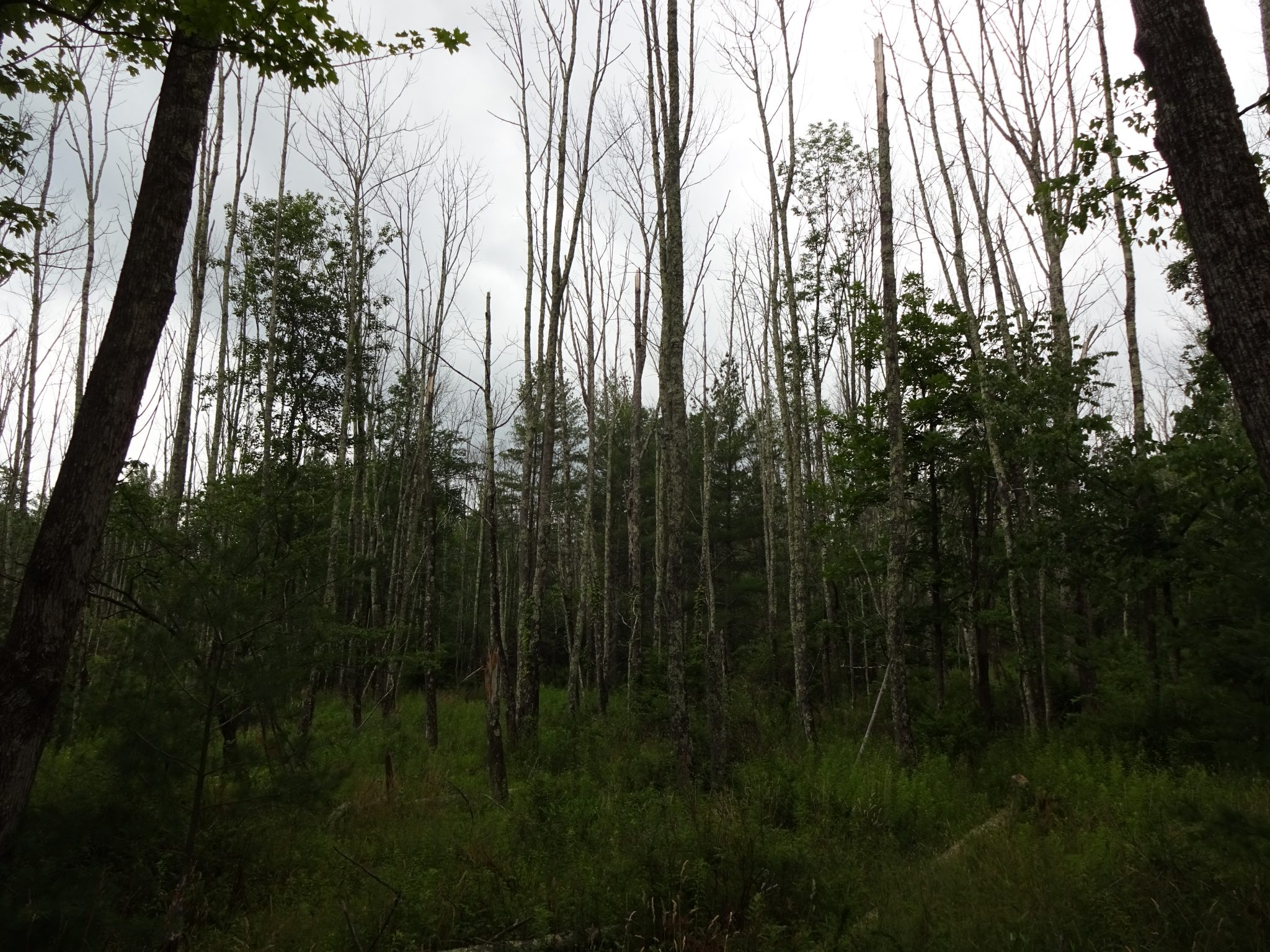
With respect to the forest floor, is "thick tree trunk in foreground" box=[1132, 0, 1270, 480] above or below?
above

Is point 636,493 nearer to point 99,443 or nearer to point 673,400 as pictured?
point 673,400

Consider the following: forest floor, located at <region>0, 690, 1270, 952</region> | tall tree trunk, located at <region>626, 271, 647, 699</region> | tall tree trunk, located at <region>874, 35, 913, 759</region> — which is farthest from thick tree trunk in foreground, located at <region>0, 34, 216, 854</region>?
tall tree trunk, located at <region>626, 271, 647, 699</region>

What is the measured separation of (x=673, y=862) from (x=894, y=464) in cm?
586

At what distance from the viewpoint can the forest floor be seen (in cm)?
396

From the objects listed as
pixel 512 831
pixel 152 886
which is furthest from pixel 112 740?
pixel 512 831

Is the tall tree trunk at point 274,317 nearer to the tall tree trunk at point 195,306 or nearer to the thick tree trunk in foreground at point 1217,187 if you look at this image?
the tall tree trunk at point 195,306

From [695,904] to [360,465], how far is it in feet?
35.6

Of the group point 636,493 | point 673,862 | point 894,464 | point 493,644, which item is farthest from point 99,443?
point 636,493

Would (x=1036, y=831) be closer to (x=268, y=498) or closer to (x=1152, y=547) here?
(x=1152, y=547)

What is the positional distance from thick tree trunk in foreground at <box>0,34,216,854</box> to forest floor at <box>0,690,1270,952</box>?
709 mm

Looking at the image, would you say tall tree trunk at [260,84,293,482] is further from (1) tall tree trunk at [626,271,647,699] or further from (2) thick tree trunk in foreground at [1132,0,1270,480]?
(2) thick tree trunk in foreground at [1132,0,1270,480]

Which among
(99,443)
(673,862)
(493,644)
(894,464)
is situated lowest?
(673,862)

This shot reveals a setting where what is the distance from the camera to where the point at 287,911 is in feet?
16.7

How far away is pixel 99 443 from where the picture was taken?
3.90 metres
